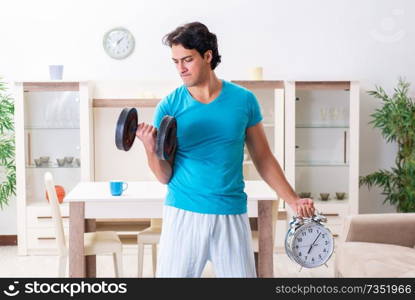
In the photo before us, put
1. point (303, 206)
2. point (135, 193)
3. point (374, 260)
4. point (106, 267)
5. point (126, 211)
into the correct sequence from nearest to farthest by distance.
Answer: point (303, 206), point (374, 260), point (126, 211), point (135, 193), point (106, 267)

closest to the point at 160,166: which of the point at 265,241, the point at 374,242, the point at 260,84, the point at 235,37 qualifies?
the point at 265,241

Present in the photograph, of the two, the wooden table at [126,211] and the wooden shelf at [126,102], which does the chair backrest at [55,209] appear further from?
the wooden shelf at [126,102]

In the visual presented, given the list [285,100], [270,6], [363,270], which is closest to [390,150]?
[285,100]

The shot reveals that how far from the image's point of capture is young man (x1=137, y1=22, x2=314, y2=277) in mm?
2164

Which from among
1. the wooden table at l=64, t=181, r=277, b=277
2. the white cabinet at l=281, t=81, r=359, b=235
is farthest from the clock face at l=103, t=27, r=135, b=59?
the wooden table at l=64, t=181, r=277, b=277

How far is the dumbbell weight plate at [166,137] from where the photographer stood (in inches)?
81.5

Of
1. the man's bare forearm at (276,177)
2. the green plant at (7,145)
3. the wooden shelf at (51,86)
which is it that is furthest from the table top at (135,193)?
the man's bare forearm at (276,177)

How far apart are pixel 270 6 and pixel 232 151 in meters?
3.54

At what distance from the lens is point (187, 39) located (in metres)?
2.17

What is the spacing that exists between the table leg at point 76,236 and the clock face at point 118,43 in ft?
6.62

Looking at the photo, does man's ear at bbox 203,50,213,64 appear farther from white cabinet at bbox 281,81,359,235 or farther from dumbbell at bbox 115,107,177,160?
white cabinet at bbox 281,81,359,235

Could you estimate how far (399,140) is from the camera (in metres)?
5.32

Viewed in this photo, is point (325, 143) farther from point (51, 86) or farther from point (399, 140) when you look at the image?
point (51, 86)

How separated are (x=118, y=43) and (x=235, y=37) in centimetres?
94
